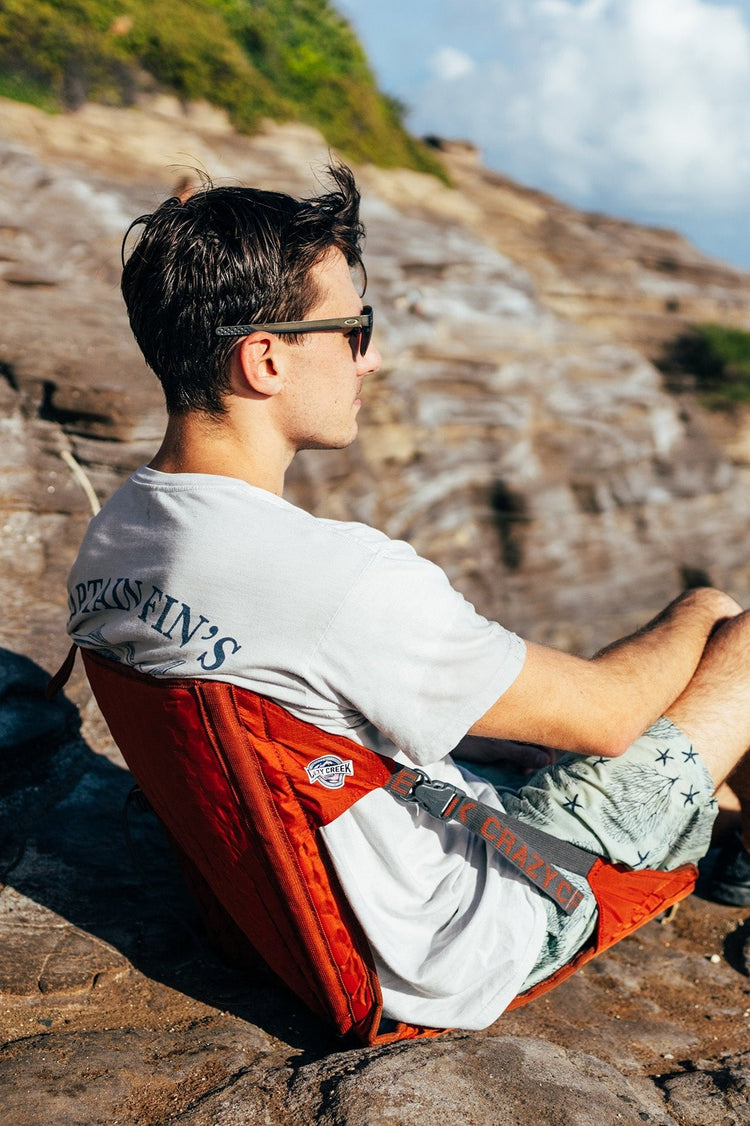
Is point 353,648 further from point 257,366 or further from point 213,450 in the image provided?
point 257,366

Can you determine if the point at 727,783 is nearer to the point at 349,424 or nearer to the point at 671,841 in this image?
the point at 671,841

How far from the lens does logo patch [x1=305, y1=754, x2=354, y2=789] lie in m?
2.09

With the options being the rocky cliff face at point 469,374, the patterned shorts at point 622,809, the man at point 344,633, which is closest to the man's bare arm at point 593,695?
the man at point 344,633

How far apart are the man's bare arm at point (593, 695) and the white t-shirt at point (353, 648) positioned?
9cm

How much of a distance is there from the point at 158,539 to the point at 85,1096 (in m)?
1.22

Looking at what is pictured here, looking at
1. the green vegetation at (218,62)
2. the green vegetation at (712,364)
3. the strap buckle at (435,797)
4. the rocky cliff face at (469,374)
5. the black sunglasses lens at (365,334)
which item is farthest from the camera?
the green vegetation at (712,364)

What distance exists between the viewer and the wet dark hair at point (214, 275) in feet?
7.30

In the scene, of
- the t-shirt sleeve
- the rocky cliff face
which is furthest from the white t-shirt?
the rocky cliff face

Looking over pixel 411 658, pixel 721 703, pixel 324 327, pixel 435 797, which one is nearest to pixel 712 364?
pixel 721 703

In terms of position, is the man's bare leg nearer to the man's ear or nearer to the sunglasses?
the sunglasses

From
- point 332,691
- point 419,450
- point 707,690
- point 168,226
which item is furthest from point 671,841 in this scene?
point 419,450

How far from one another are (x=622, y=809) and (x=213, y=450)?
145 centimetres

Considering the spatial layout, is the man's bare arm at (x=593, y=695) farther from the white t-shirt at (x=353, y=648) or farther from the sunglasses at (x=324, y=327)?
the sunglasses at (x=324, y=327)

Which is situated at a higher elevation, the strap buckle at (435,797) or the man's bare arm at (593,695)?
the man's bare arm at (593,695)
